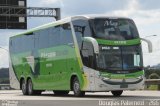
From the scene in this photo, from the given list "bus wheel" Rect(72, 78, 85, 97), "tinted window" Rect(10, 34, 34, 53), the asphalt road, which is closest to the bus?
"bus wheel" Rect(72, 78, 85, 97)

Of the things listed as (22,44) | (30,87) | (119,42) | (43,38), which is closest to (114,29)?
(119,42)

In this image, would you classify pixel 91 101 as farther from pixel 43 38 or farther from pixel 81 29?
pixel 43 38

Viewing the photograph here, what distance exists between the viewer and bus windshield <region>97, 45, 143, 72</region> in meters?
25.8

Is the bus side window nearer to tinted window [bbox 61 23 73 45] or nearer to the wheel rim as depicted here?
tinted window [bbox 61 23 73 45]

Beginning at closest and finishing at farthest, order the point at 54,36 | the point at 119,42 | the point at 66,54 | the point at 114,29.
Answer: the point at 119,42 → the point at 114,29 → the point at 66,54 → the point at 54,36

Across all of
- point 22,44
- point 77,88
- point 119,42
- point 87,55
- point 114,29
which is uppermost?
point 114,29

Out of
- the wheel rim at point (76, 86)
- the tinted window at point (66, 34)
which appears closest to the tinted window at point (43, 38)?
the tinted window at point (66, 34)

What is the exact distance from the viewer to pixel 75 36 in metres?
26.6

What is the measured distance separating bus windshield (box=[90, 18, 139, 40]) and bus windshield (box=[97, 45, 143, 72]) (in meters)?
0.51

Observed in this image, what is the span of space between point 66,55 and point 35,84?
5.45 meters

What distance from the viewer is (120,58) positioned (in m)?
26.0

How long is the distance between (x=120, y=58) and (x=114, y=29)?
1.34 metres

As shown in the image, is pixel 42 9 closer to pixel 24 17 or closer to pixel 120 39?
pixel 24 17

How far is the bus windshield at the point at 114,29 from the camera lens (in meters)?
25.9
